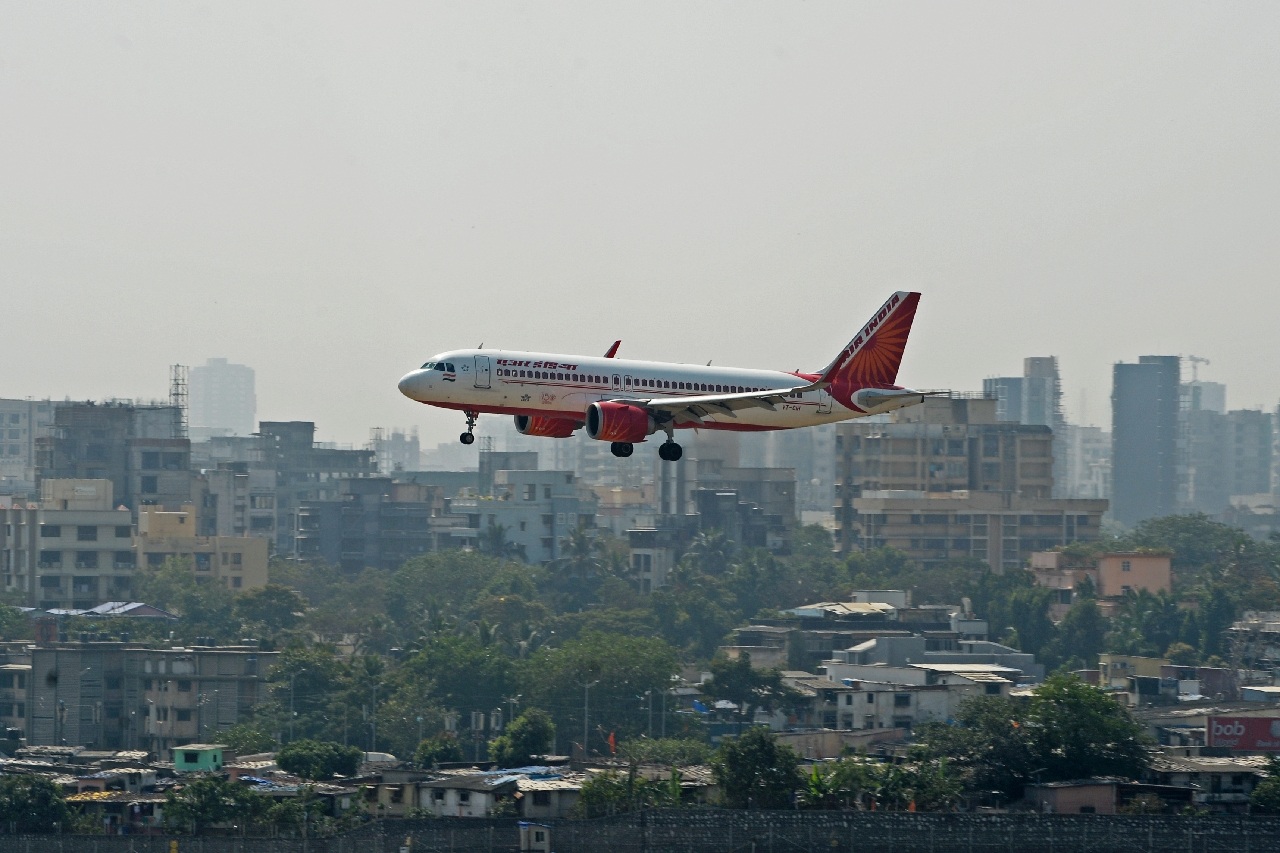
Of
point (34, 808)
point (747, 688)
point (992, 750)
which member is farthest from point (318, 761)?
point (747, 688)

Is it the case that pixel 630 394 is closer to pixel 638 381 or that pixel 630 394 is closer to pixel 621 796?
pixel 638 381

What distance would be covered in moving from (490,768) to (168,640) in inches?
2964

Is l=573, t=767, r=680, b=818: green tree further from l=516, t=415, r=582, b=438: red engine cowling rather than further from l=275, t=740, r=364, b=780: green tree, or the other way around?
l=275, t=740, r=364, b=780: green tree

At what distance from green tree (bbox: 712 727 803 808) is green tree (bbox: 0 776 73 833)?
3054 centimetres

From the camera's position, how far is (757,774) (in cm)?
10362

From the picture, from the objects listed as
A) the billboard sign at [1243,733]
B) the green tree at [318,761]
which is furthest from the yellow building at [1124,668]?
the green tree at [318,761]

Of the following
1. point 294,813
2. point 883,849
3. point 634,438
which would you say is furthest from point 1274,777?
point 294,813

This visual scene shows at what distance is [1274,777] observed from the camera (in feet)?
337

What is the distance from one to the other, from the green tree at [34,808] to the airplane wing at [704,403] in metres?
36.8

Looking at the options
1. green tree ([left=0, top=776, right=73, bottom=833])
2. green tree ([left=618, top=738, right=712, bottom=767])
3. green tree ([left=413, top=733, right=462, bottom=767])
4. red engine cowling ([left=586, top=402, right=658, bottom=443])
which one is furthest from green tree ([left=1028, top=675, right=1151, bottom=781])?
green tree ([left=0, top=776, right=73, bottom=833])

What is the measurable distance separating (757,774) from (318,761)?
28.6 metres

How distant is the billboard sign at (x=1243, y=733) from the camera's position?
409 feet

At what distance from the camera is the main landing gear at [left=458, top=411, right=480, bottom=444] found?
8357cm

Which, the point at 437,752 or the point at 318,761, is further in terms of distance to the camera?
the point at 437,752
